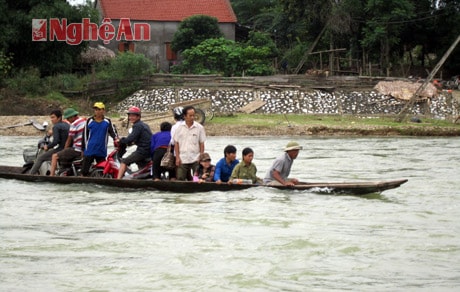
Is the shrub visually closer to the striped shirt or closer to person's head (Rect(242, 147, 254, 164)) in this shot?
the striped shirt

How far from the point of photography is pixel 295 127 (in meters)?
29.9

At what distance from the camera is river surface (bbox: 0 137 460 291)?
29.2 ft

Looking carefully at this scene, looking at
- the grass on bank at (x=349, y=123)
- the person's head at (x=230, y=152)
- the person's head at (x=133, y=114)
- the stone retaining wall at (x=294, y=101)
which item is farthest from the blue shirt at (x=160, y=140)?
the stone retaining wall at (x=294, y=101)

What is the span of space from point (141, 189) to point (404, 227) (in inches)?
172

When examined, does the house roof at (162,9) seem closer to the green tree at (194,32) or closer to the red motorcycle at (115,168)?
the green tree at (194,32)

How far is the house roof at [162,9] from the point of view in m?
44.8

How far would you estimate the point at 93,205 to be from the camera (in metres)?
13.4

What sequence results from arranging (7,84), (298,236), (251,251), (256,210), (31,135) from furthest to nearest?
(7,84) → (31,135) → (256,210) → (298,236) → (251,251)

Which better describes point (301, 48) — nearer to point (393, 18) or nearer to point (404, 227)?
point (393, 18)

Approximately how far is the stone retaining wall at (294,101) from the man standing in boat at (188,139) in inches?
795

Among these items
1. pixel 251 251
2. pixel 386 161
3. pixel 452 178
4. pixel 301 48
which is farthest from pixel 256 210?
pixel 301 48

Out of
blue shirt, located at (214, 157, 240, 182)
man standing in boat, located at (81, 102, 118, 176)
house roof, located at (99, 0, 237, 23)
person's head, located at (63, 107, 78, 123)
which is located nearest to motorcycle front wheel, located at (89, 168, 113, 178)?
man standing in boat, located at (81, 102, 118, 176)

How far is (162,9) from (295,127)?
17.7 metres

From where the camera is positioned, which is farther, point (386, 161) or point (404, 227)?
point (386, 161)
